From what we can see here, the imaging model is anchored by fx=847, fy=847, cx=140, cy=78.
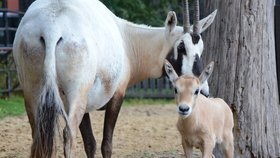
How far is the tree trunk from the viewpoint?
8391mm

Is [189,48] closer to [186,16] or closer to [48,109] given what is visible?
[186,16]

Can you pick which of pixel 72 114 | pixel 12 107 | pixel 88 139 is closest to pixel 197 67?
pixel 88 139

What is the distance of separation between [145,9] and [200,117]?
9134 millimetres

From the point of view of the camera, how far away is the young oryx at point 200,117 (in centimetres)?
705

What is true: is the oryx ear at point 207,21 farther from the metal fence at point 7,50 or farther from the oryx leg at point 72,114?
the metal fence at point 7,50

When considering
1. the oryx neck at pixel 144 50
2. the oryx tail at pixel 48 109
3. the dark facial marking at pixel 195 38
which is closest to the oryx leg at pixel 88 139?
the oryx neck at pixel 144 50

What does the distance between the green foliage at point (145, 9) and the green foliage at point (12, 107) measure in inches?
97.7

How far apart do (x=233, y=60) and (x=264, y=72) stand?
1.13ft

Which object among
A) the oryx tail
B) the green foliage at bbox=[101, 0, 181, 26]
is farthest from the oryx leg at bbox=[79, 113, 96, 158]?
the green foliage at bbox=[101, 0, 181, 26]

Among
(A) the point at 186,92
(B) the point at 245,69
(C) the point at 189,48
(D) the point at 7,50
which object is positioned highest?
(C) the point at 189,48

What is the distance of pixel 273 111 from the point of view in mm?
8578

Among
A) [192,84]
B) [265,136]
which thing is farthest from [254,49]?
[192,84]

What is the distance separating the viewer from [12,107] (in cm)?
1356

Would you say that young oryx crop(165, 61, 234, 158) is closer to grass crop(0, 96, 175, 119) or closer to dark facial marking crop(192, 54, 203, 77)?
dark facial marking crop(192, 54, 203, 77)
